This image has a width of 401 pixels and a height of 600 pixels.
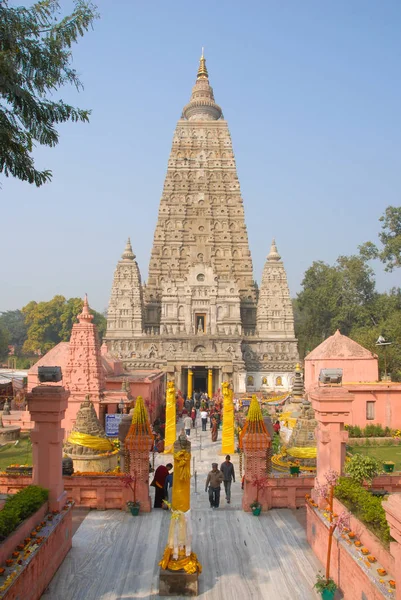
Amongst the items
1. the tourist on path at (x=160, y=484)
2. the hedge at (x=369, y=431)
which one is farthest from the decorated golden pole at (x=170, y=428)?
the tourist on path at (x=160, y=484)

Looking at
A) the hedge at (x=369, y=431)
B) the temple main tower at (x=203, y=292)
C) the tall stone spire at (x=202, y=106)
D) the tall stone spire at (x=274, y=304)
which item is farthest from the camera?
the tall stone spire at (x=202, y=106)

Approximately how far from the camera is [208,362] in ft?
133

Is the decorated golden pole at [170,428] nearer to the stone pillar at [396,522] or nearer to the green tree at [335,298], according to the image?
the stone pillar at [396,522]

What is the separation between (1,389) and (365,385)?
66.1ft

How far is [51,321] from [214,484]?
68325 millimetres

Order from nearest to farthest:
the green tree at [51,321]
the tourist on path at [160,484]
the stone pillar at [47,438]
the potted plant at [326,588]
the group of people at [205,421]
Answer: the potted plant at [326,588]
the stone pillar at [47,438]
the tourist on path at [160,484]
the group of people at [205,421]
the green tree at [51,321]

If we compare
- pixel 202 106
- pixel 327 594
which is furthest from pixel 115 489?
pixel 202 106

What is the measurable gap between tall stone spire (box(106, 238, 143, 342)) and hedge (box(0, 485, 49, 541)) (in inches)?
1506

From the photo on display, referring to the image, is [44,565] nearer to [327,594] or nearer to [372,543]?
[327,594]

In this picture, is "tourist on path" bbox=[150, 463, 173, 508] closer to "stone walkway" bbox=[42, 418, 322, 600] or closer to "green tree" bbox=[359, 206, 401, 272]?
"stone walkway" bbox=[42, 418, 322, 600]

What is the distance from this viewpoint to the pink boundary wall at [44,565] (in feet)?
22.9

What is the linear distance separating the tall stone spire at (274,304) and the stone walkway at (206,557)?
121ft

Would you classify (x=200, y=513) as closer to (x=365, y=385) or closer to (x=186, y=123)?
(x=365, y=385)

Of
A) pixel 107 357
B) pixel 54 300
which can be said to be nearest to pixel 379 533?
pixel 107 357
